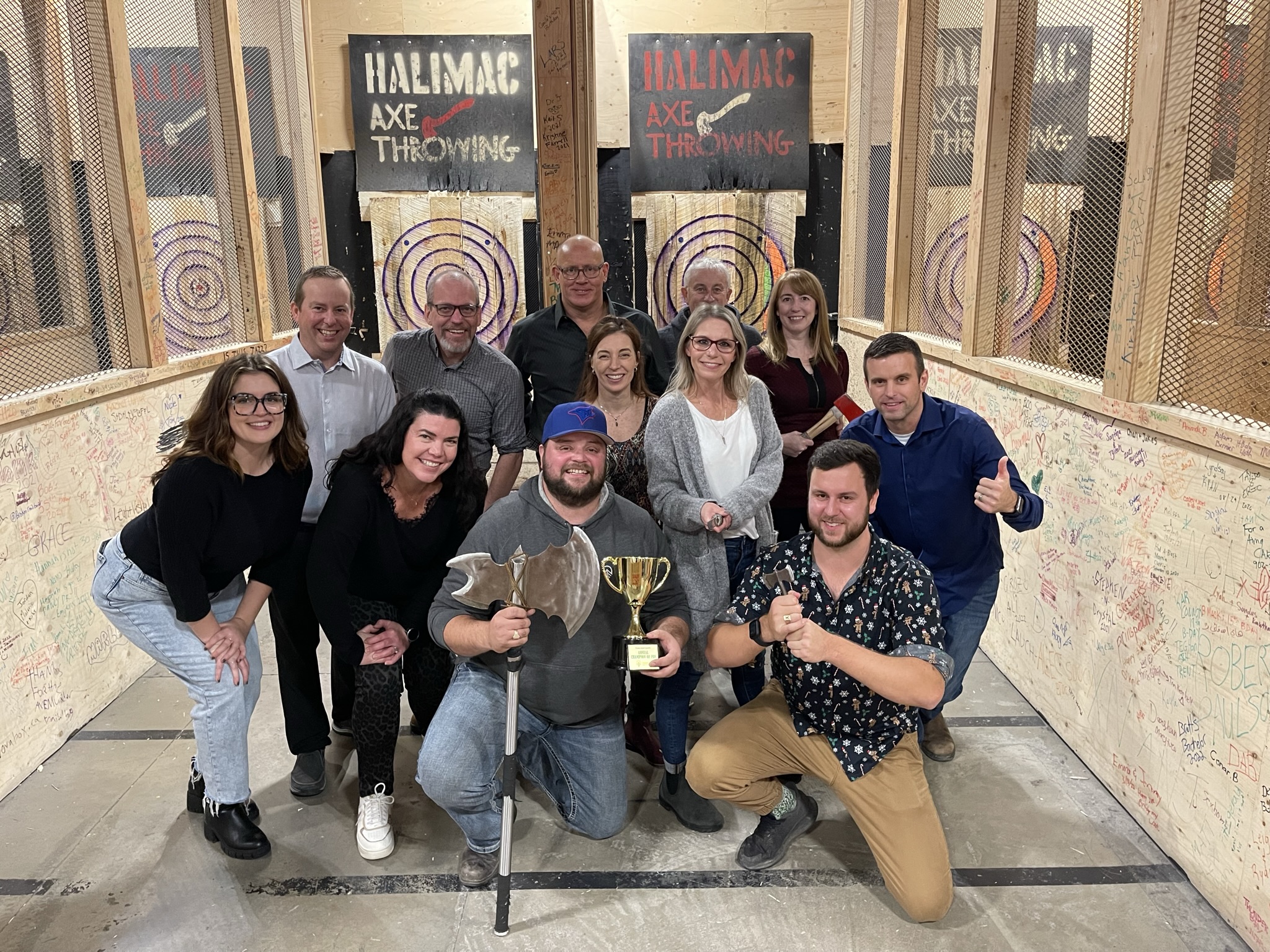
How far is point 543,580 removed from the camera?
8.64ft

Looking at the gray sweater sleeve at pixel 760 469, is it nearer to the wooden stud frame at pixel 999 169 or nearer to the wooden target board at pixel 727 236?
the wooden stud frame at pixel 999 169

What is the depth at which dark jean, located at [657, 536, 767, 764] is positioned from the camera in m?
3.19

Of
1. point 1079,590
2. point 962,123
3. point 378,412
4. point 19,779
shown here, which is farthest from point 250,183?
point 1079,590

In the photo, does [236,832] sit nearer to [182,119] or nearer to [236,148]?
[182,119]

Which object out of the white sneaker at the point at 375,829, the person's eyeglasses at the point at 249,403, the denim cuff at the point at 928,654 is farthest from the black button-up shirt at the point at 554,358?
the denim cuff at the point at 928,654

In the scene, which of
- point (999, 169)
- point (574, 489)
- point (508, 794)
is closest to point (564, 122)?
point (574, 489)

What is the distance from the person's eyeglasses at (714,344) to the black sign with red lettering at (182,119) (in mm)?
2980

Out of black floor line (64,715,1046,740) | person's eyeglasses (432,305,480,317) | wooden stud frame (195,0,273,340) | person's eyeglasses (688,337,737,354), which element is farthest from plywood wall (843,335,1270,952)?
wooden stud frame (195,0,273,340)

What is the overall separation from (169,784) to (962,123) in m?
4.86

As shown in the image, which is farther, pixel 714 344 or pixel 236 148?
pixel 236 148

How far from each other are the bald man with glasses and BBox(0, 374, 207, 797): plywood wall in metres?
1.75

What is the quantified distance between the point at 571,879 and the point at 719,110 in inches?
218

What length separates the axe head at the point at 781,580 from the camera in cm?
267

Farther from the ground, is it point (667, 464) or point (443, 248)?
point (443, 248)
